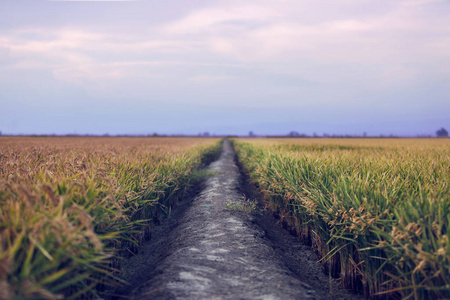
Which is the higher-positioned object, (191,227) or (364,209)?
(364,209)

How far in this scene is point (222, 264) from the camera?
11.6ft

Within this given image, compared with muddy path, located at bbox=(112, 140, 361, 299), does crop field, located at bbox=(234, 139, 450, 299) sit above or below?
above

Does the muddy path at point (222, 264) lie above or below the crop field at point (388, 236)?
below

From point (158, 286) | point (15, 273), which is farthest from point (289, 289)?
point (15, 273)

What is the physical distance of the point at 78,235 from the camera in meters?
2.12

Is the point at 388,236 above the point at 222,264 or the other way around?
above

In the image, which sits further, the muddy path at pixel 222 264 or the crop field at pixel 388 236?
the muddy path at pixel 222 264

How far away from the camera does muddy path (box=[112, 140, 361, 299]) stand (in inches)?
115

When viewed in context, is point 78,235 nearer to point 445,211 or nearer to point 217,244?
point 217,244

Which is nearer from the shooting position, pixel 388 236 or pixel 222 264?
pixel 388 236

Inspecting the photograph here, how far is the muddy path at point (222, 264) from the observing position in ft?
9.61

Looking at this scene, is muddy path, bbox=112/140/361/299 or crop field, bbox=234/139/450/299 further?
muddy path, bbox=112/140/361/299

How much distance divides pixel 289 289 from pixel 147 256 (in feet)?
8.15

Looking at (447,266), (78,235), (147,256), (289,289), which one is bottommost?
(147,256)
